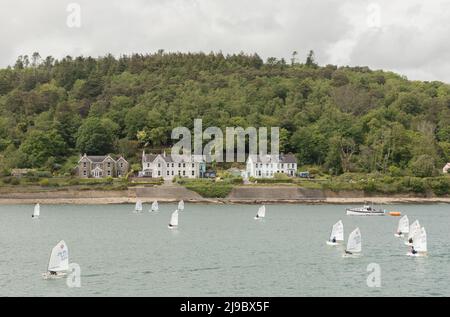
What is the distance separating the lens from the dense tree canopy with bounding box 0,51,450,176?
121 meters

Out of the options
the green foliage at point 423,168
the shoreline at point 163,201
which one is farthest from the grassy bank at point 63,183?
the green foliage at point 423,168

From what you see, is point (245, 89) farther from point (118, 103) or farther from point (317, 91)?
point (118, 103)

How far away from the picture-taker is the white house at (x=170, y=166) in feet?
378

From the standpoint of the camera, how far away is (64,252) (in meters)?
40.4

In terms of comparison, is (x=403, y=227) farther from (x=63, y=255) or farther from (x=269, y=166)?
(x=269, y=166)

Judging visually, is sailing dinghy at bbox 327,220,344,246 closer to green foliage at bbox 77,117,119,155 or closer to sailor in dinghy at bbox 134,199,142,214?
sailor in dinghy at bbox 134,199,142,214

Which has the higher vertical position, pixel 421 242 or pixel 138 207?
pixel 138 207

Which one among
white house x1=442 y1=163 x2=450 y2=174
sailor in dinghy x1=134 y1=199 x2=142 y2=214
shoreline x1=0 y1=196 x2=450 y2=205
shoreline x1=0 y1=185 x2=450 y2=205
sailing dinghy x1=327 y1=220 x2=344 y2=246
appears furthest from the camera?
white house x1=442 y1=163 x2=450 y2=174

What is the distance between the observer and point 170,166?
116 meters

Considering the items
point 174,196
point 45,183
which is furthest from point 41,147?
point 174,196

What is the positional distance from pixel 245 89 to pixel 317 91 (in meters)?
14.4

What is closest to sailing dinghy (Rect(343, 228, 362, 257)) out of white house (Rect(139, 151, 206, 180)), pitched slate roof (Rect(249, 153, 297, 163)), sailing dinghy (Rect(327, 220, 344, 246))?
sailing dinghy (Rect(327, 220, 344, 246))

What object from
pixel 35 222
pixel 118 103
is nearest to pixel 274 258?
pixel 35 222

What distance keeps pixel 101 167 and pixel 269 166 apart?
24574 mm
